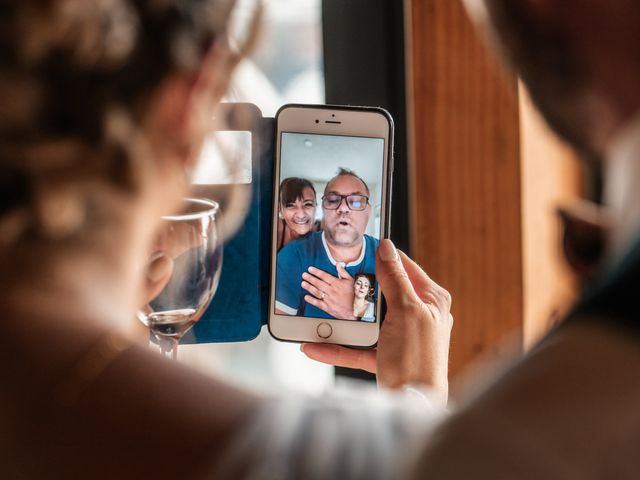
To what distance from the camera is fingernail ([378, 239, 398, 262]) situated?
0.78 m

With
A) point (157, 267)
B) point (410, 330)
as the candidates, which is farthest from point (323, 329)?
point (157, 267)

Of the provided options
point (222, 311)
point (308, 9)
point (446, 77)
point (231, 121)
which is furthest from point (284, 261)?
point (446, 77)

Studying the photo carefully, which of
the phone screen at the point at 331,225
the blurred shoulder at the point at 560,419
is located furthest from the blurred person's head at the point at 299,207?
the blurred shoulder at the point at 560,419

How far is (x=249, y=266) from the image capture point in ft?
2.84

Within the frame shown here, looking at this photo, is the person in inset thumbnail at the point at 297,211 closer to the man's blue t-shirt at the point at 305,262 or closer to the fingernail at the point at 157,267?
the man's blue t-shirt at the point at 305,262

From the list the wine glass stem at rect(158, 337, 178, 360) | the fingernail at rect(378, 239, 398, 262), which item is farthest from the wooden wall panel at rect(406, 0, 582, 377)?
the wine glass stem at rect(158, 337, 178, 360)

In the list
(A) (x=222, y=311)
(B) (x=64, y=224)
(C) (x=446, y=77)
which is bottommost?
(A) (x=222, y=311)

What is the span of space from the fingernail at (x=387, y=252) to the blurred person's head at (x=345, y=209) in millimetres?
59

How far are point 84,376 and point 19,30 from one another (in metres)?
0.14

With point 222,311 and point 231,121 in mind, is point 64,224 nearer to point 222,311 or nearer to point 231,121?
point 231,121

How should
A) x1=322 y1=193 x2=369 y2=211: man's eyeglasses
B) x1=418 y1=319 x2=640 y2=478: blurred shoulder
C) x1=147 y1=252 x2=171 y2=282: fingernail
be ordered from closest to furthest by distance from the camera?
x1=418 y1=319 x2=640 y2=478: blurred shoulder < x1=147 y1=252 x2=171 y2=282: fingernail < x1=322 y1=193 x2=369 y2=211: man's eyeglasses

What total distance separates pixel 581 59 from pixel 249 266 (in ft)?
1.93

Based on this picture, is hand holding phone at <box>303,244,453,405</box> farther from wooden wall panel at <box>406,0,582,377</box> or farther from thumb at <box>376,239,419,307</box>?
wooden wall panel at <box>406,0,582,377</box>

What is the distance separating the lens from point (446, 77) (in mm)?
1362
